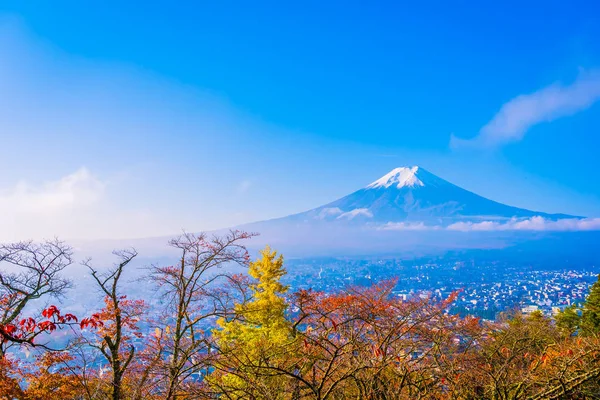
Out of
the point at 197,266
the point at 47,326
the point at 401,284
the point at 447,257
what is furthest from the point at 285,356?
the point at 447,257

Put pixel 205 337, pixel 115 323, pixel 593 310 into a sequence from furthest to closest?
pixel 593 310 → pixel 205 337 → pixel 115 323

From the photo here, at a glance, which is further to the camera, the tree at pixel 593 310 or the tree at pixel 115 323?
the tree at pixel 593 310

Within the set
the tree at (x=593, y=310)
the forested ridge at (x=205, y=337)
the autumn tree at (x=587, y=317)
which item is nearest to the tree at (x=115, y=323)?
the forested ridge at (x=205, y=337)

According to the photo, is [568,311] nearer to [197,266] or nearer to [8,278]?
[197,266]

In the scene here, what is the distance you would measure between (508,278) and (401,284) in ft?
150

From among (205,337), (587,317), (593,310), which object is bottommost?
(587,317)

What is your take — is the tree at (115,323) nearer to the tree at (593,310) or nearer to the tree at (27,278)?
the tree at (27,278)

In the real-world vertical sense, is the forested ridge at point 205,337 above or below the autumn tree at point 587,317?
above

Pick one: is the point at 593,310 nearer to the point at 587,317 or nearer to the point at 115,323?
the point at 587,317

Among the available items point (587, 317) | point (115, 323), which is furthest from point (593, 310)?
point (115, 323)

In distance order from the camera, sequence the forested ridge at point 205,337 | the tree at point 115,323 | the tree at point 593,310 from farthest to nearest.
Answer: the tree at point 593,310 < the tree at point 115,323 < the forested ridge at point 205,337

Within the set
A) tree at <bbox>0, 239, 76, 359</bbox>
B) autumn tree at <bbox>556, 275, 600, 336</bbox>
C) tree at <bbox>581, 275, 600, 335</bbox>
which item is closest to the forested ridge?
tree at <bbox>0, 239, 76, 359</bbox>

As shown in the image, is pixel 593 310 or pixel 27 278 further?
pixel 593 310

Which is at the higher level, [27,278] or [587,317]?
[27,278]
